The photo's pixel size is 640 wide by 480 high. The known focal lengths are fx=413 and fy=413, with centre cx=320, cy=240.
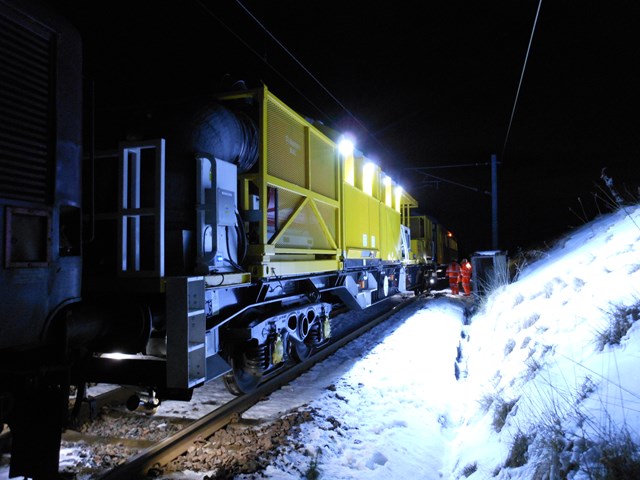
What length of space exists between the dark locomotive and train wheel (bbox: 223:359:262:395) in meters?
0.03

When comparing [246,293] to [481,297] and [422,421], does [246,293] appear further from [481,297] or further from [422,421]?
[481,297]

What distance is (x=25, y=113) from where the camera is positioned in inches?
99.5

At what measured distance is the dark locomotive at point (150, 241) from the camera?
2.51 metres

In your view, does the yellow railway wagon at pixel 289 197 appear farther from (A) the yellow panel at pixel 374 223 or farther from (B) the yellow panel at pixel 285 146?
(A) the yellow panel at pixel 374 223

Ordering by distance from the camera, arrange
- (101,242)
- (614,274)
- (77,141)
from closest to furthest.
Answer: (77,141)
(614,274)
(101,242)

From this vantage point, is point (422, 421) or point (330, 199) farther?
point (330, 199)

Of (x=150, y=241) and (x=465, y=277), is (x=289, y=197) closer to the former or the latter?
(x=150, y=241)

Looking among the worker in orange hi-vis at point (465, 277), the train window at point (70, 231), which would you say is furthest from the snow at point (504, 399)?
the worker in orange hi-vis at point (465, 277)

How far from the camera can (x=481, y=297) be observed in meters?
11.2

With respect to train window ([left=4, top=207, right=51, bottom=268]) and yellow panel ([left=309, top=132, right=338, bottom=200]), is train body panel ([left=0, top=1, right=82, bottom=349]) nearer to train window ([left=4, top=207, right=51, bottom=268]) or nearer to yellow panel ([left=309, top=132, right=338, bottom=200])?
train window ([left=4, top=207, right=51, bottom=268])

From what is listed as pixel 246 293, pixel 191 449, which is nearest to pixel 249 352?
pixel 246 293

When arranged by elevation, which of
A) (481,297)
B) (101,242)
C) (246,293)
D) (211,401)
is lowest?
(211,401)

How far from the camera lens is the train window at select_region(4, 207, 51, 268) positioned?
2.35 m

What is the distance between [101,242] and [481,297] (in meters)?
9.75
